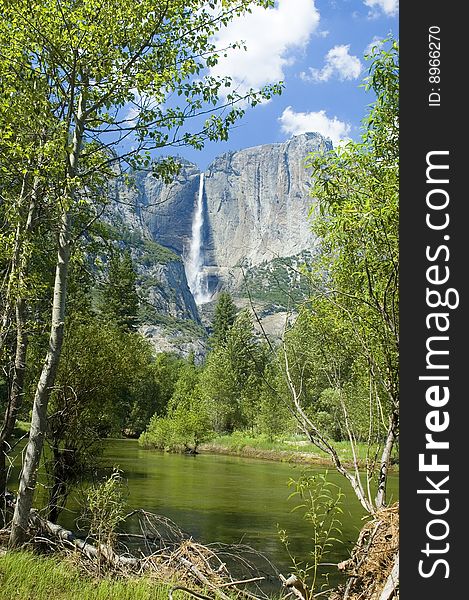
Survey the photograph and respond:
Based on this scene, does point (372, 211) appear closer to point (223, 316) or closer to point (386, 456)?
point (386, 456)

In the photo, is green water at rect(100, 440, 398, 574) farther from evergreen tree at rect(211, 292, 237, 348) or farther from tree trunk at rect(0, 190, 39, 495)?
evergreen tree at rect(211, 292, 237, 348)

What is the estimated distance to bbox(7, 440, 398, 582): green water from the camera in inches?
574

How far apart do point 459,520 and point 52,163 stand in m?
6.42

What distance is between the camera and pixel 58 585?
7.25 meters

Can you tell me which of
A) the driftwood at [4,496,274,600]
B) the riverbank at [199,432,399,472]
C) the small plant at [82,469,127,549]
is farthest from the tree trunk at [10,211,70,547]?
the riverbank at [199,432,399,472]

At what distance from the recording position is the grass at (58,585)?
22.2 ft

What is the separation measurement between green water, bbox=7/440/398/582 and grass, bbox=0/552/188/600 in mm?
2882

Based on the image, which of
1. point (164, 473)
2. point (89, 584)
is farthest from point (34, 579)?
point (164, 473)

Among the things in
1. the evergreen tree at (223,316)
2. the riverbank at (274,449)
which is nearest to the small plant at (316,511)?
the riverbank at (274,449)

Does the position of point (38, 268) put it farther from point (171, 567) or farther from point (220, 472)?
point (220, 472)

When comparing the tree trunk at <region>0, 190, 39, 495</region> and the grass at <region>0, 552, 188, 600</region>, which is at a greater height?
the tree trunk at <region>0, 190, 39, 495</region>

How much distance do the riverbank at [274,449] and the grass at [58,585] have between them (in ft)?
91.2

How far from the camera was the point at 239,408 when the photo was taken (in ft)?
184

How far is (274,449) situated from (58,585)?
37.1 meters
